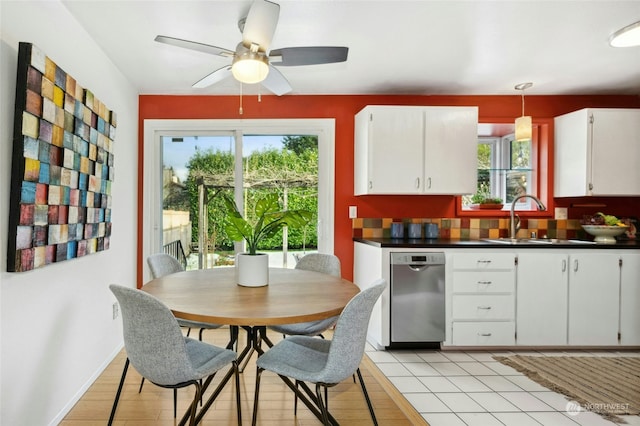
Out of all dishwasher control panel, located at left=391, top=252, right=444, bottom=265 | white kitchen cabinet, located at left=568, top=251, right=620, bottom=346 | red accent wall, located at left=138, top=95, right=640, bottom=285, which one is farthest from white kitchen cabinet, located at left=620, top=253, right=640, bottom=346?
dishwasher control panel, located at left=391, top=252, right=444, bottom=265

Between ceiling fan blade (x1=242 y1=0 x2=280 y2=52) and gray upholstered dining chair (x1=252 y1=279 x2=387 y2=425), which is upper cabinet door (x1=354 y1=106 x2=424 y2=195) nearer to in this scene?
ceiling fan blade (x1=242 y1=0 x2=280 y2=52)

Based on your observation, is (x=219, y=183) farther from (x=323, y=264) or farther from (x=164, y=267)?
(x=323, y=264)

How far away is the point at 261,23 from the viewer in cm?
166

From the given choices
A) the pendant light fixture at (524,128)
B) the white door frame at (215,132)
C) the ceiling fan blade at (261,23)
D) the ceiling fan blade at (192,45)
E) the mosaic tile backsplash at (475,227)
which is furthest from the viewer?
the mosaic tile backsplash at (475,227)

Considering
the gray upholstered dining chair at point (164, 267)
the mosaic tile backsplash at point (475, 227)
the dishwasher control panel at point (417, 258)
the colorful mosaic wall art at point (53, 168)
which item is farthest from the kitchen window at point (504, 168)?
the colorful mosaic wall art at point (53, 168)

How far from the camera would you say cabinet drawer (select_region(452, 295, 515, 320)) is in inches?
113

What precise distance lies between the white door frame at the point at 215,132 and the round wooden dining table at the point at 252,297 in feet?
4.65

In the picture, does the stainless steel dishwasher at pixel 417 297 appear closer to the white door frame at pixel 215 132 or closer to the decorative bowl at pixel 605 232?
the white door frame at pixel 215 132

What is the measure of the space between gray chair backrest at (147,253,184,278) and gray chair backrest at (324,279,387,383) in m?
1.49

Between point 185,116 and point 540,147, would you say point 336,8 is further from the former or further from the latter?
point 540,147

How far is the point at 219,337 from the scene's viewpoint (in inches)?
124

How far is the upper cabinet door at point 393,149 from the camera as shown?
3115mm

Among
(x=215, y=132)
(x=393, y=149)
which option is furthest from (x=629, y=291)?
(x=215, y=132)

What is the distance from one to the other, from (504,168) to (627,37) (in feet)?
5.07
